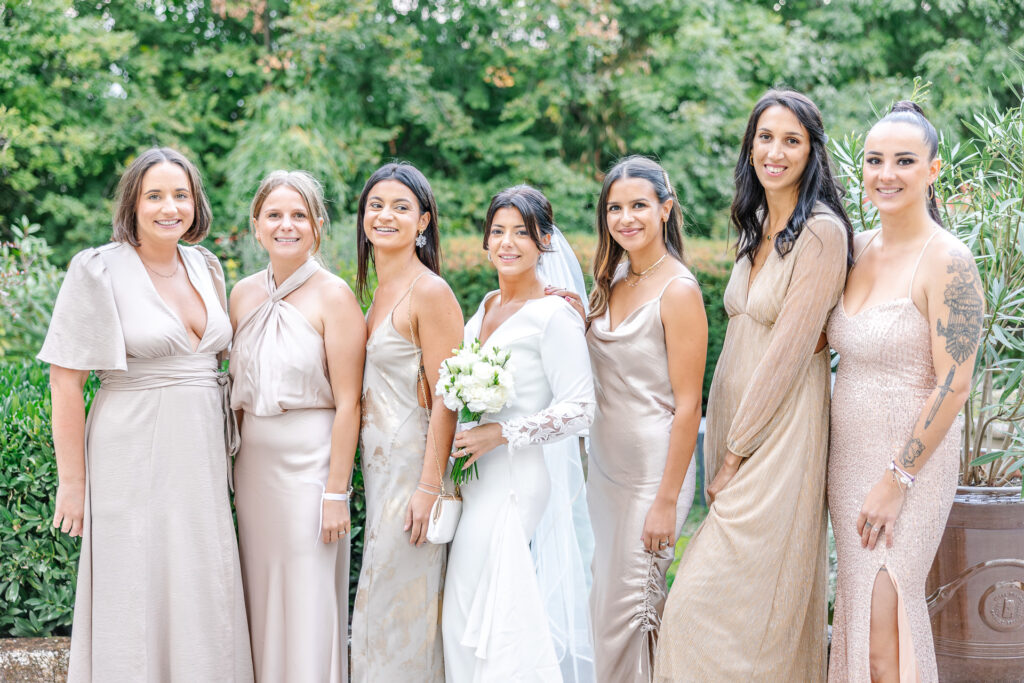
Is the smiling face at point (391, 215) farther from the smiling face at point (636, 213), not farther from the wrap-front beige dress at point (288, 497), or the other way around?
the smiling face at point (636, 213)

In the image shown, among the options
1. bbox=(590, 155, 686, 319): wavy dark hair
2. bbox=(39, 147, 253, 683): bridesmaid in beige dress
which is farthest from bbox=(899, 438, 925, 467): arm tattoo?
bbox=(39, 147, 253, 683): bridesmaid in beige dress

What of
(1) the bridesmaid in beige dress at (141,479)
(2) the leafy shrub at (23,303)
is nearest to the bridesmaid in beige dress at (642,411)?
(1) the bridesmaid in beige dress at (141,479)

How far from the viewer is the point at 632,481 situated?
358 cm

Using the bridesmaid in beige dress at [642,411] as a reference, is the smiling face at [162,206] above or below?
above

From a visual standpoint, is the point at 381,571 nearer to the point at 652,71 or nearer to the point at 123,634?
the point at 123,634

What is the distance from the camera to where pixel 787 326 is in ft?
10.5

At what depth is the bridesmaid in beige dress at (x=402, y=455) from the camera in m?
3.48

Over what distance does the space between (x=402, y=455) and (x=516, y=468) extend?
18.1 inches

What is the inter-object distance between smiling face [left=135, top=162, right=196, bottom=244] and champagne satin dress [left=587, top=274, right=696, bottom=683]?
1.78m

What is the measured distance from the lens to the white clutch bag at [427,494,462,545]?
3.45 m

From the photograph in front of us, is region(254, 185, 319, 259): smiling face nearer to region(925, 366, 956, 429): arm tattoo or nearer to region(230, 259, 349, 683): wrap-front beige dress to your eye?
region(230, 259, 349, 683): wrap-front beige dress

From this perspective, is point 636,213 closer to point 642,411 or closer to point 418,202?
point 642,411

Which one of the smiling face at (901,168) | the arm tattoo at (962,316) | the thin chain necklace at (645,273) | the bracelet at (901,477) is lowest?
the bracelet at (901,477)

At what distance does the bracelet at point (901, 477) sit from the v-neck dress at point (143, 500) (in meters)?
2.55
